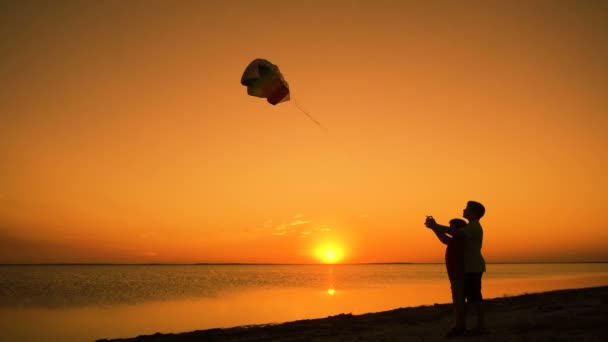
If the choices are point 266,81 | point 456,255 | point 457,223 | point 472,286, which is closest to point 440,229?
point 456,255

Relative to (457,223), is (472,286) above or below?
below

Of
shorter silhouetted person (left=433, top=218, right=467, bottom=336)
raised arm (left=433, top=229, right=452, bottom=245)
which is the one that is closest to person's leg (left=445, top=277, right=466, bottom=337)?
shorter silhouetted person (left=433, top=218, right=467, bottom=336)

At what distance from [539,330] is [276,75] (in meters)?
8.25

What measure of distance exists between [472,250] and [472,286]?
1.94ft

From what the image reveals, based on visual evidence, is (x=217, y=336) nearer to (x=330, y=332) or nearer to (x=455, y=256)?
(x=330, y=332)

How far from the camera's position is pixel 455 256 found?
25.0 feet

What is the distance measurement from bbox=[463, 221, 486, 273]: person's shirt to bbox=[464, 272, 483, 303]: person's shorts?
10 centimetres

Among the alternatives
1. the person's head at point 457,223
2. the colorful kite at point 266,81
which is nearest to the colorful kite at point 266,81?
the colorful kite at point 266,81

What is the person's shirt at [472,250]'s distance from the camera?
25.0 feet

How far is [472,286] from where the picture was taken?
767cm

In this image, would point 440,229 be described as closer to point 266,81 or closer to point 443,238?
point 443,238

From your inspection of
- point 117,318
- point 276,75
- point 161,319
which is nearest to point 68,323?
point 117,318

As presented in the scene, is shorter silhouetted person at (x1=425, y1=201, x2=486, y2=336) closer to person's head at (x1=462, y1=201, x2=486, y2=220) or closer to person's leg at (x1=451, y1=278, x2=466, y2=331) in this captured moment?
person's head at (x1=462, y1=201, x2=486, y2=220)

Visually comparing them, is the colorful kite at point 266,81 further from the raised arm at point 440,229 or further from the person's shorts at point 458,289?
the person's shorts at point 458,289
